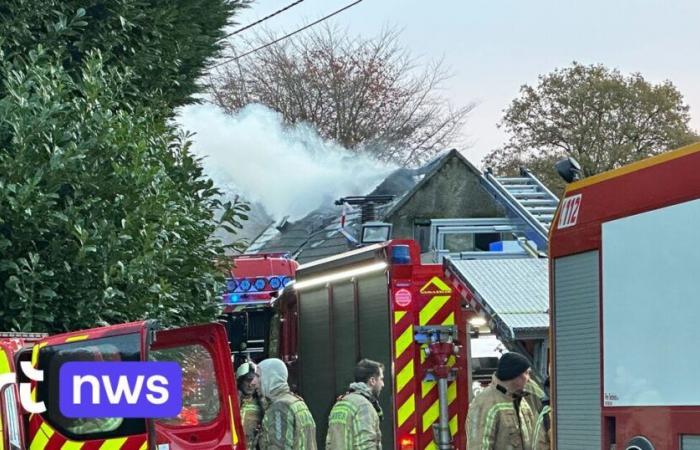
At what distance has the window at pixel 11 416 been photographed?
6.62m

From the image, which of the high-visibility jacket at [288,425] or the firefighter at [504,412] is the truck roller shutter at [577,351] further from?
the high-visibility jacket at [288,425]

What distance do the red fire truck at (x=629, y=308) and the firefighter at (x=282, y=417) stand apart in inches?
114

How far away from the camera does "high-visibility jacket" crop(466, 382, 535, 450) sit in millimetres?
7691

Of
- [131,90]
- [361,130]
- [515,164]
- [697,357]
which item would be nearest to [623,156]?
[515,164]

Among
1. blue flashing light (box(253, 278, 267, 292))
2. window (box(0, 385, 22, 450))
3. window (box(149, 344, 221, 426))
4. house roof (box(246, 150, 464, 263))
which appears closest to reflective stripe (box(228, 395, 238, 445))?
window (box(149, 344, 221, 426))

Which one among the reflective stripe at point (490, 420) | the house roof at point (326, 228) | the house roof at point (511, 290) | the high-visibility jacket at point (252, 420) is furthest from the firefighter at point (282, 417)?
the house roof at point (326, 228)

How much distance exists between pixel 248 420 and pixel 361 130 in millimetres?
31221

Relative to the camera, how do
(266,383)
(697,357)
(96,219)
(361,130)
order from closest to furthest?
(697,357)
(266,383)
(96,219)
(361,130)

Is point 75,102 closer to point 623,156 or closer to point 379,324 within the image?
point 379,324

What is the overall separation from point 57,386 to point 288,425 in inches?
110

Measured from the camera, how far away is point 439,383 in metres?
10.0

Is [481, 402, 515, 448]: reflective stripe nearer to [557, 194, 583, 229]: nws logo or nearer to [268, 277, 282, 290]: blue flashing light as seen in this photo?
[557, 194, 583, 229]: nws logo

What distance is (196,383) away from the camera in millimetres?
8117

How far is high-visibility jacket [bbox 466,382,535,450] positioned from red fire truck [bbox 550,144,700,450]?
1.08 metres
